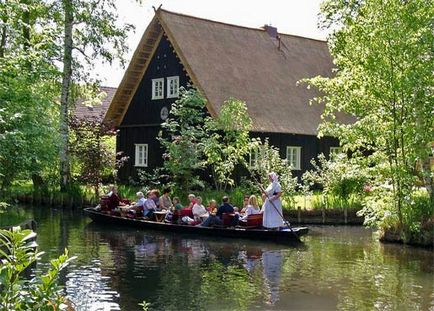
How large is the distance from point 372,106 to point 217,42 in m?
14.0

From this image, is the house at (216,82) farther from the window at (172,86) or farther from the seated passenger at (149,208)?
the seated passenger at (149,208)

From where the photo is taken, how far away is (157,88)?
31219 mm

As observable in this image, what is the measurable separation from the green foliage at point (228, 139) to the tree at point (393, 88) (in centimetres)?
728

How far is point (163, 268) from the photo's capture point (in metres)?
13.5

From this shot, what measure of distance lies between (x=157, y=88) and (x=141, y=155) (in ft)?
12.1

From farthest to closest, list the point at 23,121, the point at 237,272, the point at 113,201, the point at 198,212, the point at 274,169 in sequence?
1. the point at 274,169
2. the point at 113,201
3. the point at 198,212
4. the point at 23,121
5. the point at 237,272

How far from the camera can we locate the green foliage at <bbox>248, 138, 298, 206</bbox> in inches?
941

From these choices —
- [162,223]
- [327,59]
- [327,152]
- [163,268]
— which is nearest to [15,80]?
[163,268]

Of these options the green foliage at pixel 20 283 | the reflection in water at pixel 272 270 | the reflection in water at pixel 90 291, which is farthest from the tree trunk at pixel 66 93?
the green foliage at pixel 20 283

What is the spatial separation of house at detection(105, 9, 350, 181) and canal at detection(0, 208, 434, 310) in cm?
1003

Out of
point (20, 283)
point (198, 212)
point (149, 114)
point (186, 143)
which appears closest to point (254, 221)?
point (198, 212)

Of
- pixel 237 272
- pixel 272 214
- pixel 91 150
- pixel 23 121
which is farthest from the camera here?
pixel 91 150

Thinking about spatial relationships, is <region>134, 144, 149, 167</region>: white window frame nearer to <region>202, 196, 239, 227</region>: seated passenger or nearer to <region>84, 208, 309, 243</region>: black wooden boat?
<region>84, 208, 309, 243</region>: black wooden boat

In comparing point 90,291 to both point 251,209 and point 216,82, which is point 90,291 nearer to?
point 251,209
